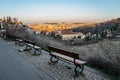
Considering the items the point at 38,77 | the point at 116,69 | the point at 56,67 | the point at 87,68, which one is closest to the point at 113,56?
the point at 116,69

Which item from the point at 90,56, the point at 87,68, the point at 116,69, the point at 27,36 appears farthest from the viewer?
the point at 27,36

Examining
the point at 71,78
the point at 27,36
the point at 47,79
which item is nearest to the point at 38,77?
the point at 47,79

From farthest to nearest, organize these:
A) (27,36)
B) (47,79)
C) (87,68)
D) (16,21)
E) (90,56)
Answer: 1. (16,21)
2. (27,36)
3. (90,56)
4. (87,68)
5. (47,79)

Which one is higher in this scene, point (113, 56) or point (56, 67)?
point (113, 56)

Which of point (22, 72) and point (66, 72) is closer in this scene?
point (66, 72)

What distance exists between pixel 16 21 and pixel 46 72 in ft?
123

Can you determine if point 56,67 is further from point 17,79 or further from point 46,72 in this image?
point 17,79

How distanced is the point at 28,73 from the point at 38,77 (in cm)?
76

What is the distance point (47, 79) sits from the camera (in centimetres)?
675

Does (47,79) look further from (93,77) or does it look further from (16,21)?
(16,21)

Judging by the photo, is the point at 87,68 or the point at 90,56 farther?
the point at 90,56

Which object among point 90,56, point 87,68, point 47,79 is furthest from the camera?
point 90,56

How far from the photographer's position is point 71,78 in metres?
6.86

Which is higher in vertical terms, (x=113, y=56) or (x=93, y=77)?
(x=113, y=56)
